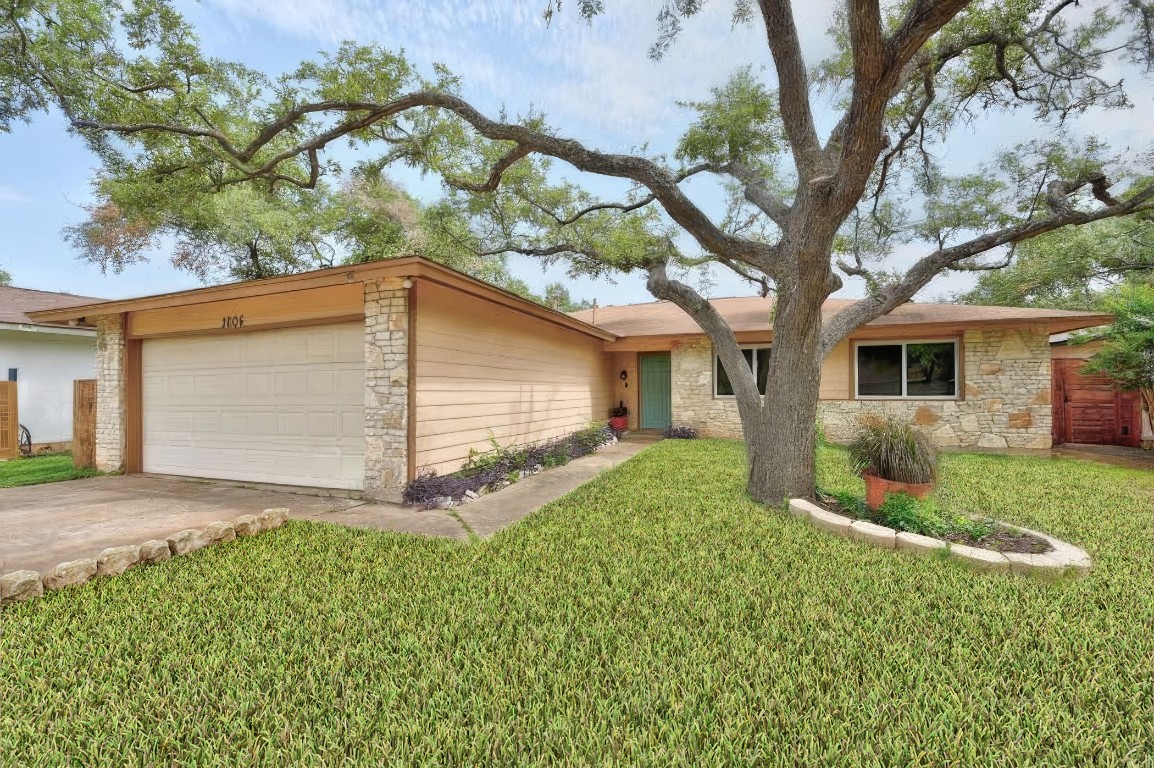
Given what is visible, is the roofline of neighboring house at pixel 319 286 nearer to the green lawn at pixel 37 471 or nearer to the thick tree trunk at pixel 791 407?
the green lawn at pixel 37 471

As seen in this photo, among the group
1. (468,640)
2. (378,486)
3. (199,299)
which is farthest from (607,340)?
(468,640)

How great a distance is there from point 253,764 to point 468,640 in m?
0.94

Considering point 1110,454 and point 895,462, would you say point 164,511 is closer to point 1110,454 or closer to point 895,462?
point 895,462

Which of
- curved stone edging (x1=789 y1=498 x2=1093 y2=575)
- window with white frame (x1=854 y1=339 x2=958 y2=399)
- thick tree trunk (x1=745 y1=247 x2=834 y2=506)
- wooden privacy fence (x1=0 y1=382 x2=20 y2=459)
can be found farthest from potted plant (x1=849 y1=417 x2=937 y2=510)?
wooden privacy fence (x1=0 y1=382 x2=20 y2=459)

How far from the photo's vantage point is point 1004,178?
9062 millimetres

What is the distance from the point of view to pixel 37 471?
738 cm

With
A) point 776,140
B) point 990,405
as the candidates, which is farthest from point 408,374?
point 990,405

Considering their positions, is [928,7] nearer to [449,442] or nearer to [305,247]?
[449,442]

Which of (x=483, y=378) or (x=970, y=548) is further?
(x=483, y=378)

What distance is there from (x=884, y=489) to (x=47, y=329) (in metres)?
14.5

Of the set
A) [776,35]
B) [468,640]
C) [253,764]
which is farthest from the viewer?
[776,35]

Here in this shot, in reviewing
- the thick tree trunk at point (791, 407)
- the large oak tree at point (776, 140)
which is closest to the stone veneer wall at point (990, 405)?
the large oak tree at point (776, 140)

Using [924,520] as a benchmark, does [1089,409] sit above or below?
above

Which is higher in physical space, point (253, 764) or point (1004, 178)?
point (1004, 178)
